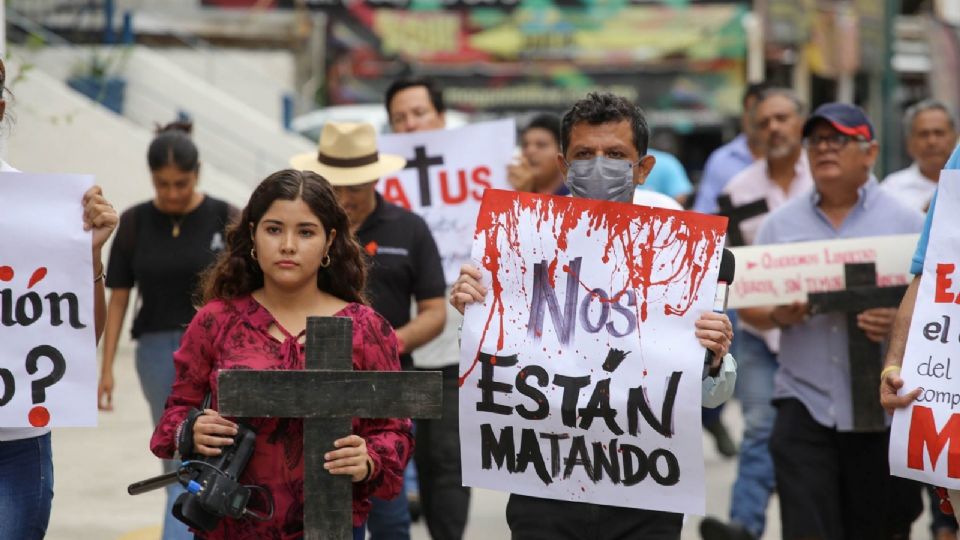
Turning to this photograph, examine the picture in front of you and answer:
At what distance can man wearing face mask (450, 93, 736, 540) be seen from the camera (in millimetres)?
4336

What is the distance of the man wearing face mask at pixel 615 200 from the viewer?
14.2 ft

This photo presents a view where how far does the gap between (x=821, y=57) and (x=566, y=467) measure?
2766 cm

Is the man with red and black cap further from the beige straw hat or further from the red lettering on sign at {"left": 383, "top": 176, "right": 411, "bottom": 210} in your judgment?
the red lettering on sign at {"left": 383, "top": 176, "right": 411, "bottom": 210}

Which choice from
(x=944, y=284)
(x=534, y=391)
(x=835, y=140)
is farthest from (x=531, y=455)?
(x=835, y=140)

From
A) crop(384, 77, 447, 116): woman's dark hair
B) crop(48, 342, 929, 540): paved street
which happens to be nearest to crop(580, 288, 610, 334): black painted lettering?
crop(384, 77, 447, 116): woman's dark hair

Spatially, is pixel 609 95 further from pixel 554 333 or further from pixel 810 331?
pixel 810 331

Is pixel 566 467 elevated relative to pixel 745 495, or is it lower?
elevated

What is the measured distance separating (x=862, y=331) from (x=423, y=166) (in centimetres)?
253

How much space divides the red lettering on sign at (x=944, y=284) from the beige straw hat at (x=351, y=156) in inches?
107

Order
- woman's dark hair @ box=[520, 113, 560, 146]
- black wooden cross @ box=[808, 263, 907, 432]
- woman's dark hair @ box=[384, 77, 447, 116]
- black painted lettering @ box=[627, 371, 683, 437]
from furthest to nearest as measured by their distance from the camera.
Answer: woman's dark hair @ box=[520, 113, 560, 146]
woman's dark hair @ box=[384, 77, 447, 116]
black wooden cross @ box=[808, 263, 907, 432]
black painted lettering @ box=[627, 371, 683, 437]

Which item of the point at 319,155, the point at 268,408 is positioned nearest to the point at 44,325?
the point at 268,408

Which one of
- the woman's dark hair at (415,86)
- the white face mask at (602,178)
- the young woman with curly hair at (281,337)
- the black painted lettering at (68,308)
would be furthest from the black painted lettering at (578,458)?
the woman's dark hair at (415,86)

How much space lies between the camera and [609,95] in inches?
179

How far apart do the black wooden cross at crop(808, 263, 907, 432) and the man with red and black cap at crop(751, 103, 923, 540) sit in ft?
0.13
